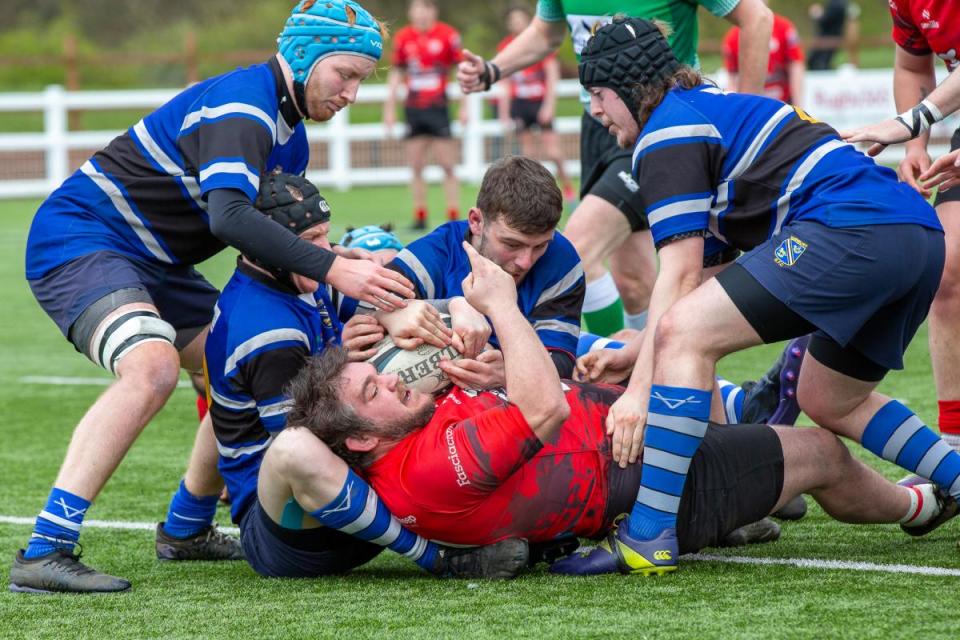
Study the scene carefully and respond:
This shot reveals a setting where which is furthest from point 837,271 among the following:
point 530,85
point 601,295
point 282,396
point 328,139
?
point 328,139

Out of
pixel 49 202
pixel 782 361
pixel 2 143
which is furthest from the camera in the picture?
pixel 2 143

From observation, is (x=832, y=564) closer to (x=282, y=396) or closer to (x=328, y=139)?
(x=282, y=396)

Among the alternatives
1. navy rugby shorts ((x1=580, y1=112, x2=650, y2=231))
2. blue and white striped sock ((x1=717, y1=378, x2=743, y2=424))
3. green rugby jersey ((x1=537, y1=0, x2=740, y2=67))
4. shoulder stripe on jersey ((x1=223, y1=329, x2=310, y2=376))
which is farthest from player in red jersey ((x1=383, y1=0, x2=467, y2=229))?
shoulder stripe on jersey ((x1=223, y1=329, x2=310, y2=376))

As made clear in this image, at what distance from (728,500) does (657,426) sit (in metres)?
0.36

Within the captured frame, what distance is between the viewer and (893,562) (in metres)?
4.03

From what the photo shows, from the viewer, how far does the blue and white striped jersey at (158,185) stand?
4.48 m

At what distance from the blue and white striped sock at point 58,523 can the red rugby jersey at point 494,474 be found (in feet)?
3.02

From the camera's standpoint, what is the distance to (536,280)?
14.8ft

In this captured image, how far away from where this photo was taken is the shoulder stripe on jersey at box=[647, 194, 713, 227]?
3863 millimetres

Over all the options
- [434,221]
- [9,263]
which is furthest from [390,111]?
[9,263]

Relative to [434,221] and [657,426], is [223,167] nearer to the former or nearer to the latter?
[657,426]

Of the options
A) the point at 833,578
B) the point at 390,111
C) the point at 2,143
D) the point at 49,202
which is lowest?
the point at 2,143

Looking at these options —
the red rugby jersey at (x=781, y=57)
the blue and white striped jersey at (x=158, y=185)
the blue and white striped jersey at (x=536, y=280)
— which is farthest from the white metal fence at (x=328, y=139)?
the blue and white striped jersey at (x=536, y=280)

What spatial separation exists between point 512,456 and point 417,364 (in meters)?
0.51
